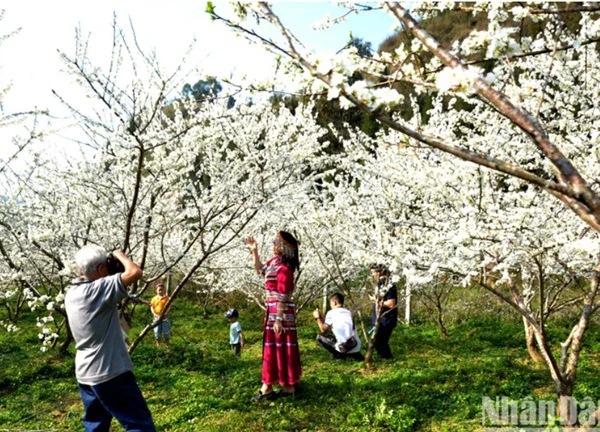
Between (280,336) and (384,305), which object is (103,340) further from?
(384,305)

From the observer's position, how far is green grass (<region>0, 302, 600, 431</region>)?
4262mm

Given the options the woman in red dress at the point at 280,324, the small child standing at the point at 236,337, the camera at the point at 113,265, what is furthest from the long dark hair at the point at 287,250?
the small child standing at the point at 236,337

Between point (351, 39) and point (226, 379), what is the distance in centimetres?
453

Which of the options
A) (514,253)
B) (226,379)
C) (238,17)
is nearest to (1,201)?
(226,379)

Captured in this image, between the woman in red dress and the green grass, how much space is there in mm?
238

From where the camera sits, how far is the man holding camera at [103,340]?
2883mm

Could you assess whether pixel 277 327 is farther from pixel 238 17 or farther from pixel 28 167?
pixel 28 167

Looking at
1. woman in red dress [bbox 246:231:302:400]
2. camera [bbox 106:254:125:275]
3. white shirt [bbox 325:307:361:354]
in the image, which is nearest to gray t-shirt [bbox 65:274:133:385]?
camera [bbox 106:254:125:275]

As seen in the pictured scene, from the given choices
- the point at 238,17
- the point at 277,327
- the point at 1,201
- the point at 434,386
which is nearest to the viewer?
the point at 238,17

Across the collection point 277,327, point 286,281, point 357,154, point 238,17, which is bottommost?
point 277,327

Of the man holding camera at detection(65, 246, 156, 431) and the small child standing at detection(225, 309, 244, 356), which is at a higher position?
the man holding camera at detection(65, 246, 156, 431)

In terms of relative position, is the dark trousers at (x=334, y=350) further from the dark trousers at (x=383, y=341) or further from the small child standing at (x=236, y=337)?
the small child standing at (x=236, y=337)

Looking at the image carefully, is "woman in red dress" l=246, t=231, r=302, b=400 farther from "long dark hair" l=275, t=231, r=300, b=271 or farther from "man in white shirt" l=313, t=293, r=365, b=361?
"man in white shirt" l=313, t=293, r=365, b=361

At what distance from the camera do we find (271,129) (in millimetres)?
6855
